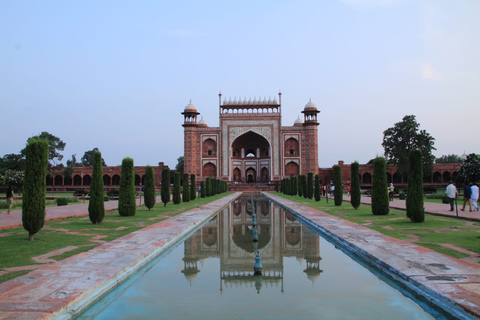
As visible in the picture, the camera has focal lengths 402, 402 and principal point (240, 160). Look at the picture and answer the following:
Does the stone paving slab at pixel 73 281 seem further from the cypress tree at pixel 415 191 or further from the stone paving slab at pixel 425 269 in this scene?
the cypress tree at pixel 415 191

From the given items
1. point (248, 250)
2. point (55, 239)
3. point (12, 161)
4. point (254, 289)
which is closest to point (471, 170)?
point (248, 250)

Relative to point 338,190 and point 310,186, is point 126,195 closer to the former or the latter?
point 338,190

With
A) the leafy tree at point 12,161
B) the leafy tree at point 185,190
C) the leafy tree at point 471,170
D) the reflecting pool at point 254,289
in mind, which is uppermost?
the leafy tree at point 12,161

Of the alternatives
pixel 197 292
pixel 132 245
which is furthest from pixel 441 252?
pixel 132 245

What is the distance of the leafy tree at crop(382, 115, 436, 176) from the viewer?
99.9 ft

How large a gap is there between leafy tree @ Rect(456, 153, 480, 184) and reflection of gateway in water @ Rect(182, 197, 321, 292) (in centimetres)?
1149

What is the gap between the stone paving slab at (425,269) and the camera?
277cm

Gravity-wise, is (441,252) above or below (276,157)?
below

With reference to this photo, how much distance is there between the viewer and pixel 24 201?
18.1ft

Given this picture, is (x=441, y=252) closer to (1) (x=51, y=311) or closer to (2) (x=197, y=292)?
(2) (x=197, y=292)

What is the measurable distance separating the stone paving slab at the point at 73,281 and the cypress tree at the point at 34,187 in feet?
3.67

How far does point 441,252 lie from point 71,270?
3.94 m

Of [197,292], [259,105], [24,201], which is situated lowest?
[197,292]

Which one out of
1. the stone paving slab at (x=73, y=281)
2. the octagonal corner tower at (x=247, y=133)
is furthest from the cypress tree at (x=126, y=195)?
the octagonal corner tower at (x=247, y=133)
